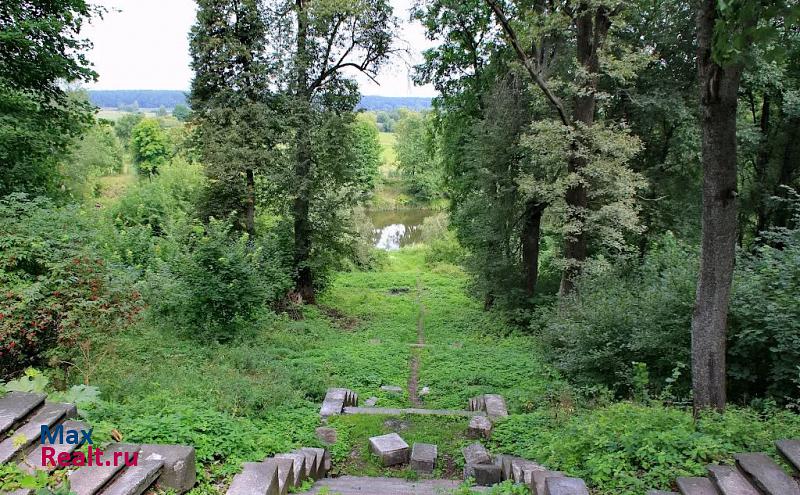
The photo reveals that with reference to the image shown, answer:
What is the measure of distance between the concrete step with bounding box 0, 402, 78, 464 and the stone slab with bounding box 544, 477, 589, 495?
392 centimetres

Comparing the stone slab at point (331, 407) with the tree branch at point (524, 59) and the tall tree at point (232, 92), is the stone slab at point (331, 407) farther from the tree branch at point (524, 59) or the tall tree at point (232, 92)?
the tall tree at point (232, 92)

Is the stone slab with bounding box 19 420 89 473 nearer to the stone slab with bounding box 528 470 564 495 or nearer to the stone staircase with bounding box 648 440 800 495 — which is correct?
the stone slab with bounding box 528 470 564 495

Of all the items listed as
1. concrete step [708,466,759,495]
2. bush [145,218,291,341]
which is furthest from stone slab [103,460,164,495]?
bush [145,218,291,341]

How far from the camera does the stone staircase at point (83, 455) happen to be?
11.5 feet

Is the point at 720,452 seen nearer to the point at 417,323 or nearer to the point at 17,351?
the point at 17,351

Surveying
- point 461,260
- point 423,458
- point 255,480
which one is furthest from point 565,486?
point 461,260

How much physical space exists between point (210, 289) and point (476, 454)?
6.14m

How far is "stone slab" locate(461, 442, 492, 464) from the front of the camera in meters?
5.82

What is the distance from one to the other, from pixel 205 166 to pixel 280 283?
4307 millimetres

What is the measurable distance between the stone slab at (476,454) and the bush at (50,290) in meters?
5.15

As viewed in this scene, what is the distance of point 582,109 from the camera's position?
1085cm

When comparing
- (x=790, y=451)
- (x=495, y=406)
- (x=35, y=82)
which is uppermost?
(x=35, y=82)

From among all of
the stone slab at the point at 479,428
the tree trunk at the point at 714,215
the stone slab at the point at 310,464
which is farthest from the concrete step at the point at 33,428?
the tree trunk at the point at 714,215

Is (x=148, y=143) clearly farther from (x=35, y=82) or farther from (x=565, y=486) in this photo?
(x=565, y=486)
